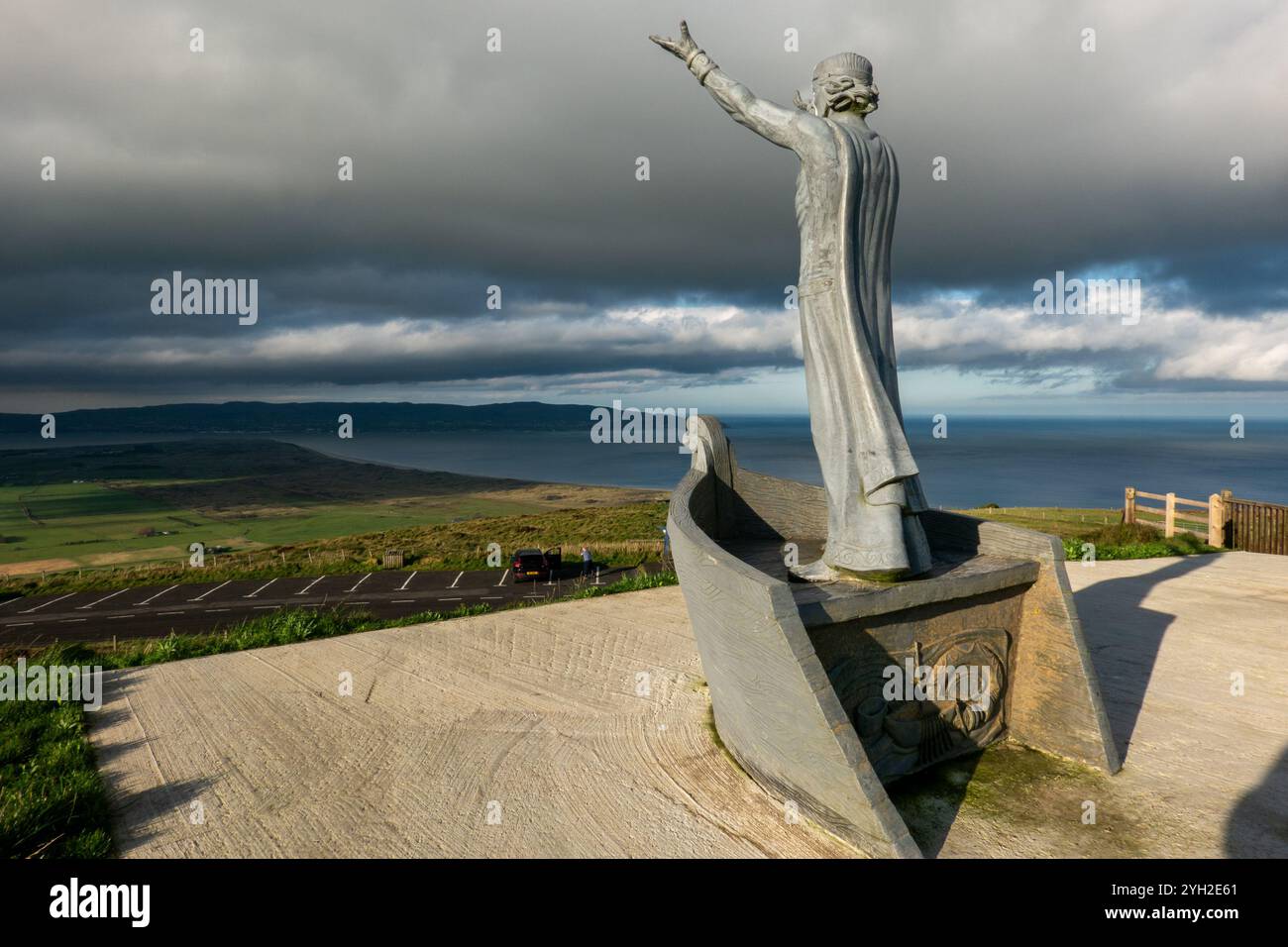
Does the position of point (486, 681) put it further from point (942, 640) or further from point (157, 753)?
point (942, 640)

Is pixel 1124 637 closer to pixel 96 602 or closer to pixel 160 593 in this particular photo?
pixel 160 593

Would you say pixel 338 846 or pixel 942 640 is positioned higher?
pixel 942 640

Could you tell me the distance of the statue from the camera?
17.3ft

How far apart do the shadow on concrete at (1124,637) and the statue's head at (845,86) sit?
547 cm

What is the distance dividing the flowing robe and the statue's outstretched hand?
285 millimetres

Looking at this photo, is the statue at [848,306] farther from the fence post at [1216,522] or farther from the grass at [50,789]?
the fence post at [1216,522]

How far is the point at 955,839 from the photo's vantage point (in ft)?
14.3

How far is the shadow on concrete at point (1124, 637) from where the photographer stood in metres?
6.50

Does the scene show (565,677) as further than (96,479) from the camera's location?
No

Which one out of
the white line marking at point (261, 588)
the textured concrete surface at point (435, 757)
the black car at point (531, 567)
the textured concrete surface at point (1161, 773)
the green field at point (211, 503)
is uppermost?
the textured concrete surface at point (1161, 773)

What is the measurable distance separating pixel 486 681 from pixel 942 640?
4966 mm

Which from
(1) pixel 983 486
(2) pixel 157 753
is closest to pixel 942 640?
(2) pixel 157 753

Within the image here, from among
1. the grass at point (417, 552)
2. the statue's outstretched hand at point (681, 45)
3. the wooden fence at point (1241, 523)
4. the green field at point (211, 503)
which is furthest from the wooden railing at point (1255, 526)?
the green field at point (211, 503)

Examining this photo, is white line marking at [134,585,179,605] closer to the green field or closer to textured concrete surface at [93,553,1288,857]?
the green field
